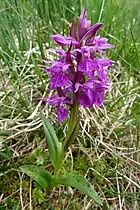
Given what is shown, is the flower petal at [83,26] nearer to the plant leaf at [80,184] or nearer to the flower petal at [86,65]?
the flower petal at [86,65]

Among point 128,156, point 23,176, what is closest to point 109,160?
point 128,156

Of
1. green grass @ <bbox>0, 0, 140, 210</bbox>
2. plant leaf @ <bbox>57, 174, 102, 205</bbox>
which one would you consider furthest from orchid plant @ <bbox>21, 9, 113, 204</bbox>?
green grass @ <bbox>0, 0, 140, 210</bbox>

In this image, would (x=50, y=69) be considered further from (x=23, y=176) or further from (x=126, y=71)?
(x=126, y=71)

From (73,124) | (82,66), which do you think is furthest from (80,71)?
(73,124)

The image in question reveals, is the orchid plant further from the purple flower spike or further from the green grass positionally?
the green grass

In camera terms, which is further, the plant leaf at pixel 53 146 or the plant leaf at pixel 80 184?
the plant leaf at pixel 53 146

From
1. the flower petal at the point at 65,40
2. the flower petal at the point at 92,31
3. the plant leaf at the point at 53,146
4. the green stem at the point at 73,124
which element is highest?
the flower petal at the point at 92,31

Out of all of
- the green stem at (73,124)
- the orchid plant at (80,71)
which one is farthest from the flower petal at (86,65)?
the green stem at (73,124)
